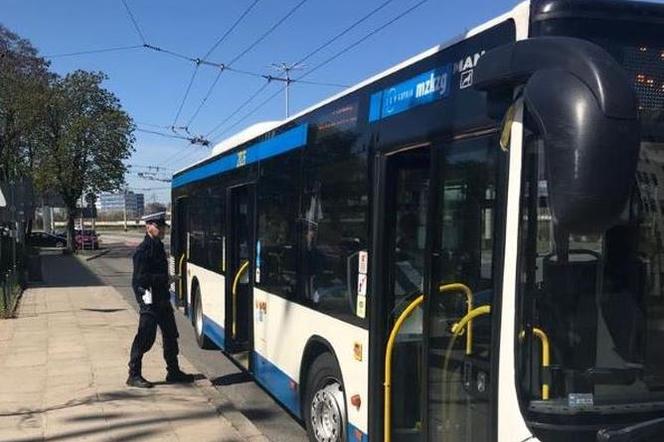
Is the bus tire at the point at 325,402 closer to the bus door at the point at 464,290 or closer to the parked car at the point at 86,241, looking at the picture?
the bus door at the point at 464,290

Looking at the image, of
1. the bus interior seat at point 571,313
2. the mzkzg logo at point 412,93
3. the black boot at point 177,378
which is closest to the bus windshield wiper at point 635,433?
the bus interior seat at point 571,313

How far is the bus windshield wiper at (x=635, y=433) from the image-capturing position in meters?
2.88

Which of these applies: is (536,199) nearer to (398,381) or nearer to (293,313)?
(398,381)

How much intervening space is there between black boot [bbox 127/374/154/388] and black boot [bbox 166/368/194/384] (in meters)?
0.30

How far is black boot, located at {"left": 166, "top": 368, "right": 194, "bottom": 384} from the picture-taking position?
8.39 m

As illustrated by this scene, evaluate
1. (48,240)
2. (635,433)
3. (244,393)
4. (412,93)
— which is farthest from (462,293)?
(48,240)

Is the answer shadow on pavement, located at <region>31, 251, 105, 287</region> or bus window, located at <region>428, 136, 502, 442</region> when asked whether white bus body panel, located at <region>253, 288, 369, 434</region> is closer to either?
bus window, located at <region>428, 136, 502, 442</region>

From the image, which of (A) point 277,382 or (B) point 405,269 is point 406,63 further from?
(A) point 277,382

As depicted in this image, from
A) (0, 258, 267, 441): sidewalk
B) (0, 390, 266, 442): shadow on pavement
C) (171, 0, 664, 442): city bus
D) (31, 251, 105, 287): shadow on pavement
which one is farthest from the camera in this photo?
(31, 251, 105, 287): shadow on pavement

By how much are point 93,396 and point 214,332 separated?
8.05ft

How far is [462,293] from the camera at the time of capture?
3.82 metres

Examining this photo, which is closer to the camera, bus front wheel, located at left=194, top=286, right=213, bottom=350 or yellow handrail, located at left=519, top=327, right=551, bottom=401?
yellow handrail, located at left=519, top=327, right=551, bottom=401

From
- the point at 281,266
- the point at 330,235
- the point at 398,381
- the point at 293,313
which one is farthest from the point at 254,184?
the point at 398,381

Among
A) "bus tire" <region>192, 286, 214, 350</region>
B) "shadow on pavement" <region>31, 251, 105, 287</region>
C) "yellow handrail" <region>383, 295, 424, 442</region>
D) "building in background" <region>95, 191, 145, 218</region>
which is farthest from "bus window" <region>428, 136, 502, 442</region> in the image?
"building in background" <region>95, 191, 145, 218</region>
